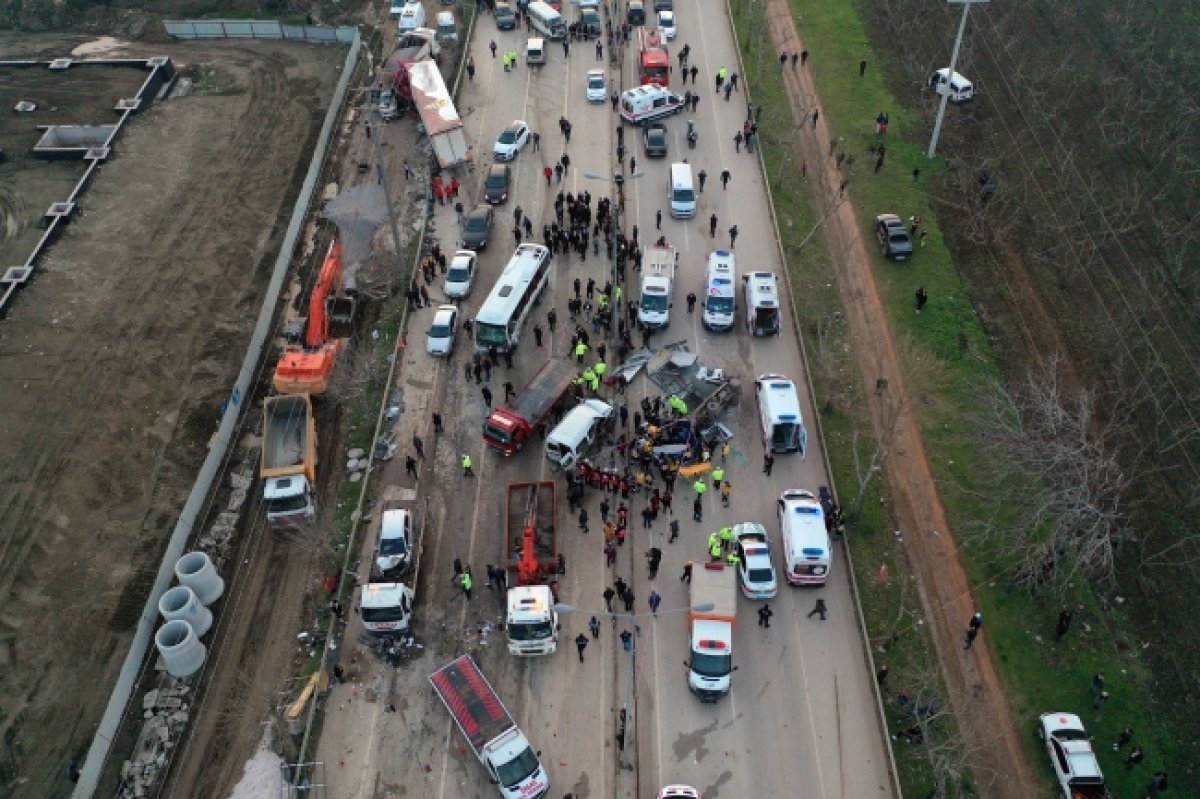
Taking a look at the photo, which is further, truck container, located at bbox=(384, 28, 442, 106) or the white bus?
truck container, located at bbox=(384, 28, 442, 106)

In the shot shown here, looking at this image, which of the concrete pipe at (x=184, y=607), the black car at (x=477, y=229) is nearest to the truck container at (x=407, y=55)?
the black car at (x=477, y=229)

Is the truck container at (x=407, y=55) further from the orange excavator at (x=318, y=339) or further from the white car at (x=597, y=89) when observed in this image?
the orange excavator at (x=318, y=339)

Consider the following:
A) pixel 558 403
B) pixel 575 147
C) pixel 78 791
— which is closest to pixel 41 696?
pixel 78 791

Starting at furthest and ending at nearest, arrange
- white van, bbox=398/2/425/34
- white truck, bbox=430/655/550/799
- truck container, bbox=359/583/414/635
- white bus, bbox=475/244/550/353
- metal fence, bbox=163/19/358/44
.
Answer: metal fence, bbox=163/19/358/44, white van, bbox=398/2/425/34, white bus, bbox=475/244/550/353, truck container, bbox=359/583/414/635, white truck, bbox=430/655/550/799

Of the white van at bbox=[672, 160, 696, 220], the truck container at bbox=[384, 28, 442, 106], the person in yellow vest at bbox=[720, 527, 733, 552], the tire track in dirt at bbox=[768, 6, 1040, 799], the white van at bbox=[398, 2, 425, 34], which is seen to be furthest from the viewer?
the white van at bbox=[398, 2, 425, 34]

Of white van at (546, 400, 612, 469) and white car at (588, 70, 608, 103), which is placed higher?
white car at (588, 70, 608, 103)

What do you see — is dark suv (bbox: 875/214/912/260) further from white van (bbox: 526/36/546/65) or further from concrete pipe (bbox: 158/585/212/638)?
concrete pipe (bbox: 158/585/212/638)

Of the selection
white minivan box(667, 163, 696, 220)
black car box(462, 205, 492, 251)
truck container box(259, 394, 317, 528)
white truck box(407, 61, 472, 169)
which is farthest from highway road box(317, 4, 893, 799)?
white truck box(407, 61, 472, 169)

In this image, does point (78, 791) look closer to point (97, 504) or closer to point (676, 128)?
point (97, 504)
